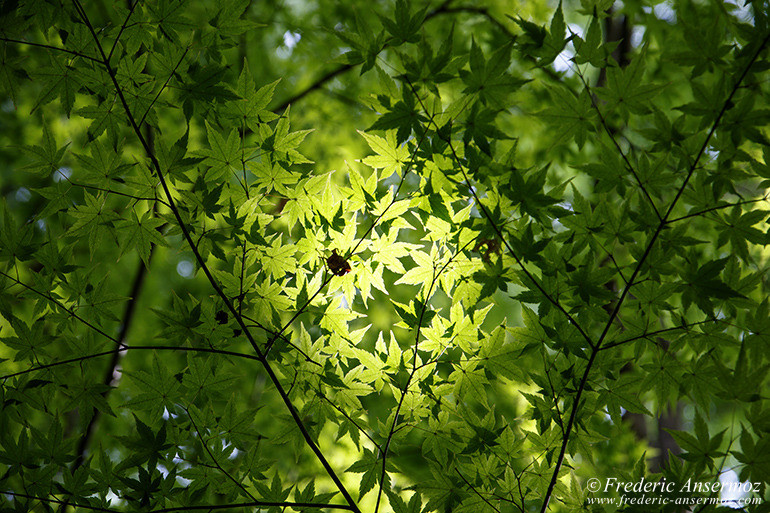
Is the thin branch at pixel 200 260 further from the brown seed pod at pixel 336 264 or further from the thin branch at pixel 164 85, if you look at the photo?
the brown seed pod at pixel 336 264

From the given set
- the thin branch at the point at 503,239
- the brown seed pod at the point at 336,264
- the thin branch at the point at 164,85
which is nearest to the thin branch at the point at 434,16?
the thin branch at the point at 164,85

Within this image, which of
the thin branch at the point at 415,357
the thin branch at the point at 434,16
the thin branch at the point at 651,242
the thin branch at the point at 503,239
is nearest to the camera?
the thin branch at the point at 651,242

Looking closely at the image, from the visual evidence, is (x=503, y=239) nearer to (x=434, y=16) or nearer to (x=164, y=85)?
(x=164, y=85)

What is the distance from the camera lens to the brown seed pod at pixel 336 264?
1395mm

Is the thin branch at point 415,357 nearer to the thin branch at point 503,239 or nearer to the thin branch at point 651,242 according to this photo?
the thin branch at point 503,239

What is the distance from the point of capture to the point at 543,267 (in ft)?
4.26

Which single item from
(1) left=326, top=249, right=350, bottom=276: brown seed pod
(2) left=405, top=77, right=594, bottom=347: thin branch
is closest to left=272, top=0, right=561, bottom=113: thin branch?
(1) left=326, top=249, right=350, bottom=276: brown seed pod

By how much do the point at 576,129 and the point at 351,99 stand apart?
3036 millimetres

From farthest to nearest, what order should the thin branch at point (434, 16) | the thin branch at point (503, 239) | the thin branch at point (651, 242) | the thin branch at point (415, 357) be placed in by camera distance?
the thin branch at point (434, 16)
the thin branch at point (415, 357)
the thin branch at point (503, 239)
the thin branch at point (651, 242)

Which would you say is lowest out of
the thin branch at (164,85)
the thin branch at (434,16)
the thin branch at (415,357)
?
the thin branch at (415,357)

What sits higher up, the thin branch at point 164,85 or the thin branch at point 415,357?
the thin branch at point 164,85

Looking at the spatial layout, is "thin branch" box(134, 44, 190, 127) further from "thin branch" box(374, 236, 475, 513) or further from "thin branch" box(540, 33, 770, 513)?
"thin branch" box(540, 33, 770, 513)

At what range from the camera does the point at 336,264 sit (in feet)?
4.59

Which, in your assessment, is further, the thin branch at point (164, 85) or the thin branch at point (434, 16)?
the thin branch at point (434, 16)
